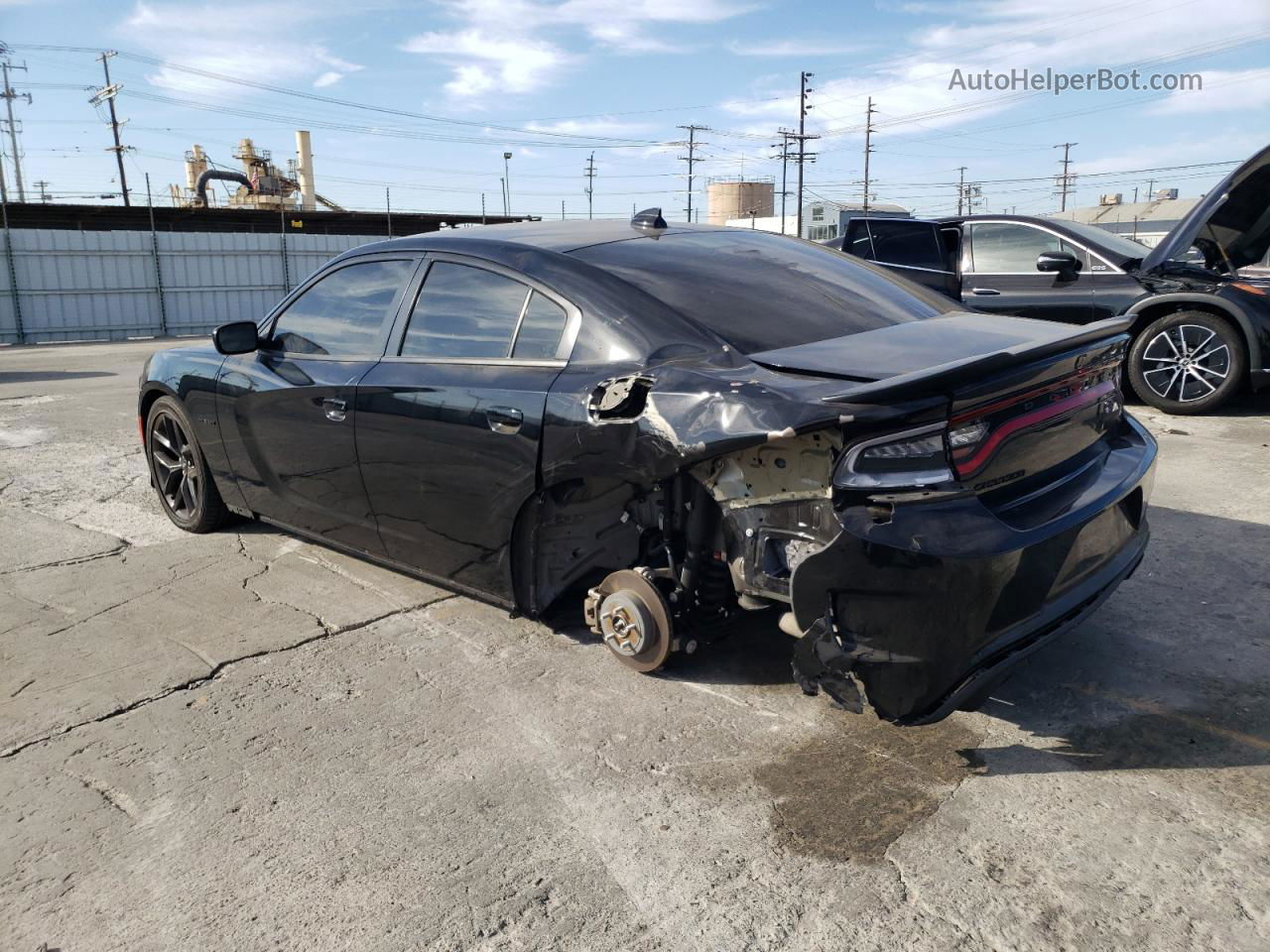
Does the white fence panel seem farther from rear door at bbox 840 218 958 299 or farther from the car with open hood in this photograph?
the car with open hood

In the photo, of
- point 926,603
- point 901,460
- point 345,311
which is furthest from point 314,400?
point 926,603

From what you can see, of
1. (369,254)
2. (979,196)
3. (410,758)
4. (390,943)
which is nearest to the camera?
(390,943)

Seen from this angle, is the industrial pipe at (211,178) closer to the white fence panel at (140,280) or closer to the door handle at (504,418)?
the white fence panel at (140,280)

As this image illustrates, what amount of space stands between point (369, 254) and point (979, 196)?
7874cm

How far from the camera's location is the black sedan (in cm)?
243

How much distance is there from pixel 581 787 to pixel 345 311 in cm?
243

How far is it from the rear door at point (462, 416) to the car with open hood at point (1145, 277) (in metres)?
5.22

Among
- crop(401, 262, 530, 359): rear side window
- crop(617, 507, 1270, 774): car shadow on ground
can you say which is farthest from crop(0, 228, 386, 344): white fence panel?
crop(617, 507, 1270, 774): car shadow on ground

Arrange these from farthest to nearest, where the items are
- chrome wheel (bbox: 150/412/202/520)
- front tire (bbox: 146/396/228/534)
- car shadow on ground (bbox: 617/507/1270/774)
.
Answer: chrome wheel (bbox: 150/412/202/520) < front tire (bbox: 146/396/228/534) < car shadow on ground (bbox: 617/507/1270/774)

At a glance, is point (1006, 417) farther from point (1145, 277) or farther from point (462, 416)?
point (1145, 277)

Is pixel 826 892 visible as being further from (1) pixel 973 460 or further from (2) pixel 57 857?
(2) pixel 57 857

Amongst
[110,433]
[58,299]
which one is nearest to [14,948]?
[110,433]

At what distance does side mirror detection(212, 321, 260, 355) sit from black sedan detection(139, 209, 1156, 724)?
0.02m

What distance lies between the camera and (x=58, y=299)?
2417 centimetres
